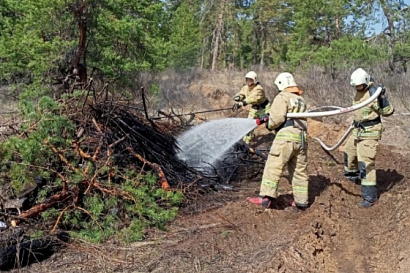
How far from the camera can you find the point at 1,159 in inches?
227

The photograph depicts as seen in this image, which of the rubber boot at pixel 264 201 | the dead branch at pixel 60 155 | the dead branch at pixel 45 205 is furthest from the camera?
the rubber boot at pixel 264 201

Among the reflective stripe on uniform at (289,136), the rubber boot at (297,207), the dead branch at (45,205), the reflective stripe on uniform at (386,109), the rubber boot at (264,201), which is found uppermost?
the reflective stripe on uniform at (386,109)

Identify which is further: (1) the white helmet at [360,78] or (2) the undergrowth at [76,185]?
(1) the white helmet at [360,78]

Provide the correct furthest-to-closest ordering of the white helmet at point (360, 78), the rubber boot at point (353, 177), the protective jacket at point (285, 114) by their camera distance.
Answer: the rubber boot at point (353, 177), the white helmet at point (360, 78), the protective jacket at point (285, 114)

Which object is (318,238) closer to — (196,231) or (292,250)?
(292,250)

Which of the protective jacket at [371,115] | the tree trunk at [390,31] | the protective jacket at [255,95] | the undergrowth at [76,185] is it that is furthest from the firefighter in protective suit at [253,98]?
the tree trunk at [390,31]

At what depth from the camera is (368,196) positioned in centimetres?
646

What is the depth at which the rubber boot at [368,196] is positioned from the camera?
21.1ft

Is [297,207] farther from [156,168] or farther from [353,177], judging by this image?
[156,168]

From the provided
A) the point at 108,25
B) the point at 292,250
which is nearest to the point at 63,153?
the point at 292,250

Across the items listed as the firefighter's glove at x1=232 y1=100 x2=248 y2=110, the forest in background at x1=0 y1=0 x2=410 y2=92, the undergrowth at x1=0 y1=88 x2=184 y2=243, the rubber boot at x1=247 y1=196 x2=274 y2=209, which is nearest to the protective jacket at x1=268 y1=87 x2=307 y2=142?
the rubber boot at x1=247 y1=196 x2=274 y2=209

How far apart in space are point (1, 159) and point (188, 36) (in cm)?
2456

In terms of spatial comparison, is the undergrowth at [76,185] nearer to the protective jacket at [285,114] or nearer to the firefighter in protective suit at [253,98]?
the protective jacket at [285,114]

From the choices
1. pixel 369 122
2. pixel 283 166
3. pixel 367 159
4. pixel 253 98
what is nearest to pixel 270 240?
pixel 283 166
